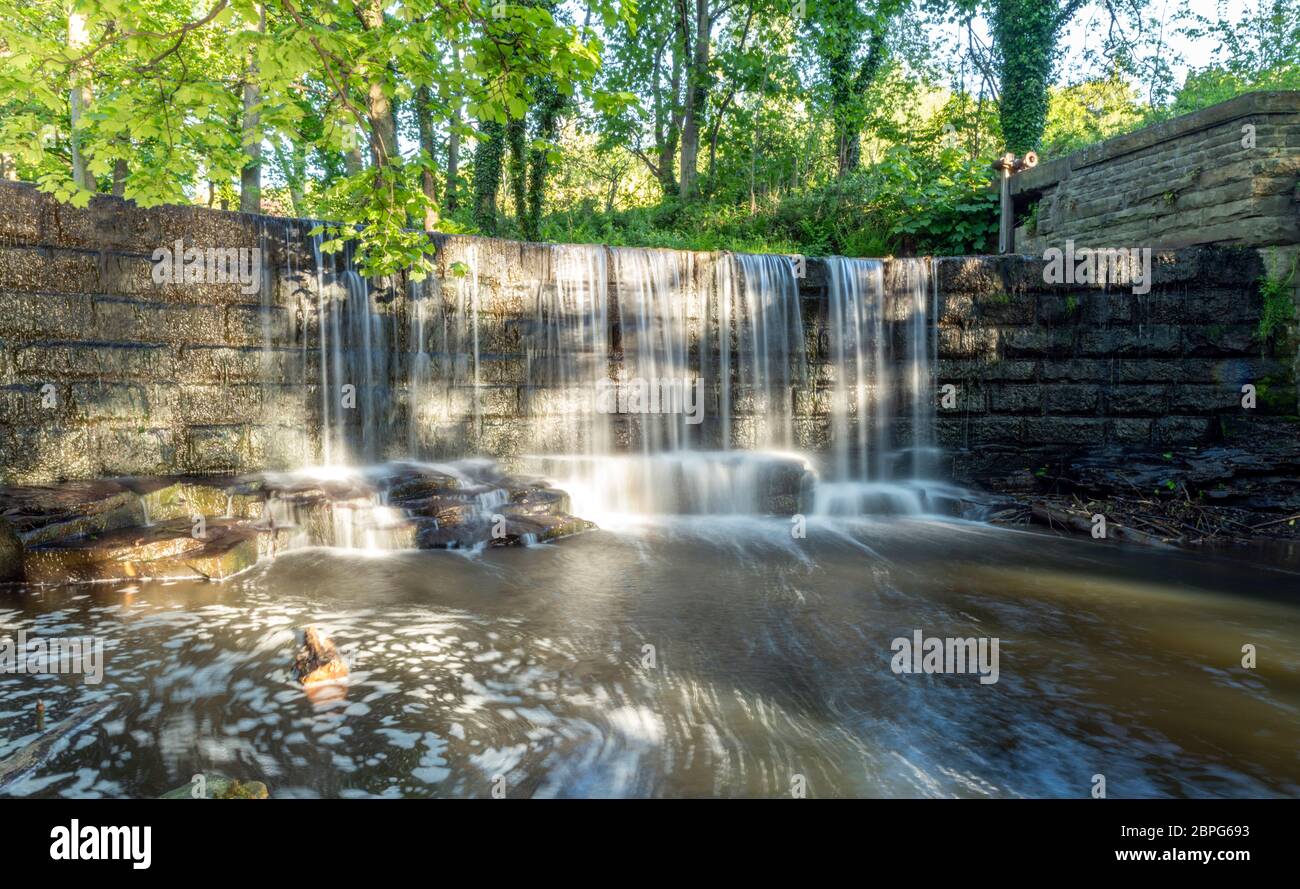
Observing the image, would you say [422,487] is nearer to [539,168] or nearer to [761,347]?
[761,347]

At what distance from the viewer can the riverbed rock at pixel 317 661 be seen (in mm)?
4266

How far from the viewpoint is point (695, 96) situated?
23.0m

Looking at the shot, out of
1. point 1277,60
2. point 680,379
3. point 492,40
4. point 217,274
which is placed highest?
point 1277,60

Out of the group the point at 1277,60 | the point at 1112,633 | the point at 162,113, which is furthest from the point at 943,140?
the point at 162,113

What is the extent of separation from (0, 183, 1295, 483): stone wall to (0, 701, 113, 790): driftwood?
5.78 meters

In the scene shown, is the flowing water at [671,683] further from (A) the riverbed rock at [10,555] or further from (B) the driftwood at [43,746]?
(A) the riverbed rock at [10,555]

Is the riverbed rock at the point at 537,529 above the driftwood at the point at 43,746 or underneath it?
above

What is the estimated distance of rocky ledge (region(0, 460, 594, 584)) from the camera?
634cm

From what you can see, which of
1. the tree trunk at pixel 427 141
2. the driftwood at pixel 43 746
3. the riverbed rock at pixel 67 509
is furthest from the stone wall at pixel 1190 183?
the riverbed rock at pixel 67 509

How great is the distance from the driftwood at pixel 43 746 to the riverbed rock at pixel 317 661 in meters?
0.92

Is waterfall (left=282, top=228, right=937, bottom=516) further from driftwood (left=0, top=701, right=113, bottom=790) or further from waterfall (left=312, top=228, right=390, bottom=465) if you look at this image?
driftwood (left=0, top=701, right=113, bottom=790)
